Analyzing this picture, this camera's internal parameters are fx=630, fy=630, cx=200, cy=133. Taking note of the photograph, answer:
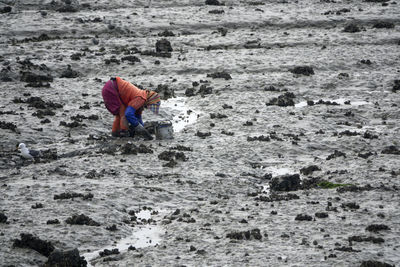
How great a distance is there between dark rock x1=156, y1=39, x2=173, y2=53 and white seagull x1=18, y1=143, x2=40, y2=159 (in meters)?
14.8

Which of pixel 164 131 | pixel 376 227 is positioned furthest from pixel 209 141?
pixel 376 227

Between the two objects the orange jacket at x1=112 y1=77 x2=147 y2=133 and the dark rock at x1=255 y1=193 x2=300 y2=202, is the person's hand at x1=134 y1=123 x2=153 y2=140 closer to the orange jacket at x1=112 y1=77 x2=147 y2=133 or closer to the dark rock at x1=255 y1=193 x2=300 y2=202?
the orange jacket at x1=112 y1=77 x2=147 y2=133

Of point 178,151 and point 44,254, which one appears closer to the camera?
point 44,254

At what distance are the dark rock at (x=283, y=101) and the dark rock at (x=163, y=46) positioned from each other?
29.8 ft

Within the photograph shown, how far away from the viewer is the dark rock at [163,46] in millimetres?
33094

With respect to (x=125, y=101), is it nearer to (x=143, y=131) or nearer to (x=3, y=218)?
(x=143, y=131)

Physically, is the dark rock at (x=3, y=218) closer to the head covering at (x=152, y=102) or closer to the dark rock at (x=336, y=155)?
the head covering at (x=152, y=102)

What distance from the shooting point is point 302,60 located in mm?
30922

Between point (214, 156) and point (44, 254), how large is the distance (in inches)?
320

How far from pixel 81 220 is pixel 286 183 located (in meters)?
5.92

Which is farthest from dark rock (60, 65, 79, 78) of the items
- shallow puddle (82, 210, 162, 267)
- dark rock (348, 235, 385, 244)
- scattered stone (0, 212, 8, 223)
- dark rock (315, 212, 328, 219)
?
dark rock (348, 235, 385, 244)

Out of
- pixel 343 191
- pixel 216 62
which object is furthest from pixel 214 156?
pixel 216 62

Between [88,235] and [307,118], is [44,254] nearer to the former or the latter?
[88,235]

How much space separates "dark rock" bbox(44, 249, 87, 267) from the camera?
482 inches
